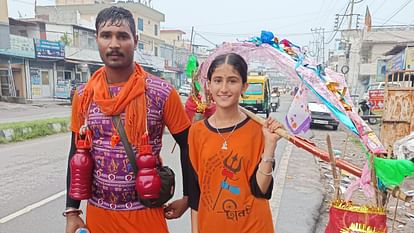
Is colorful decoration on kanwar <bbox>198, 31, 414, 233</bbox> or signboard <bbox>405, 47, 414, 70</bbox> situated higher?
signboard <bbox>405, 47, 414, 70</bbox>

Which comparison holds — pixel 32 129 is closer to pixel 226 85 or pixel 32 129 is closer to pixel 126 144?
pixel 126 144

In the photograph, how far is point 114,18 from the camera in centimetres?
180

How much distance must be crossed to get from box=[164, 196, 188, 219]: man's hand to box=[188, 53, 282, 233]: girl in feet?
0.48

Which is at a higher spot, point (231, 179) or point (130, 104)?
point (130, 104)

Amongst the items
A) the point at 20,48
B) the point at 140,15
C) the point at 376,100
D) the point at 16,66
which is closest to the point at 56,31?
the point at 16,66

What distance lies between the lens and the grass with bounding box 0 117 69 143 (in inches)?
379

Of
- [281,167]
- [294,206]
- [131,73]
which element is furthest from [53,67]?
[131,73]

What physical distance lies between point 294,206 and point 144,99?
3499mm

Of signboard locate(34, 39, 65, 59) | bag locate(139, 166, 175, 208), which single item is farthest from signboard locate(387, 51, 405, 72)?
signboard locate(34, 39, 65, 59)

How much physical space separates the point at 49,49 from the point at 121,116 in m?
25.2

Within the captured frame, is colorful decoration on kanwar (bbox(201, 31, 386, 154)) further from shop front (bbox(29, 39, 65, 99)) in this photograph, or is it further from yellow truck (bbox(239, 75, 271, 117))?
shop front (bbox(29, 39, 65, 99))

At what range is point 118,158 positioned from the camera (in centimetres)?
180

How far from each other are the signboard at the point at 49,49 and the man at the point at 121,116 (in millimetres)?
24264

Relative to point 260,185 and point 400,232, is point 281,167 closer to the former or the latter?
point 400,232
